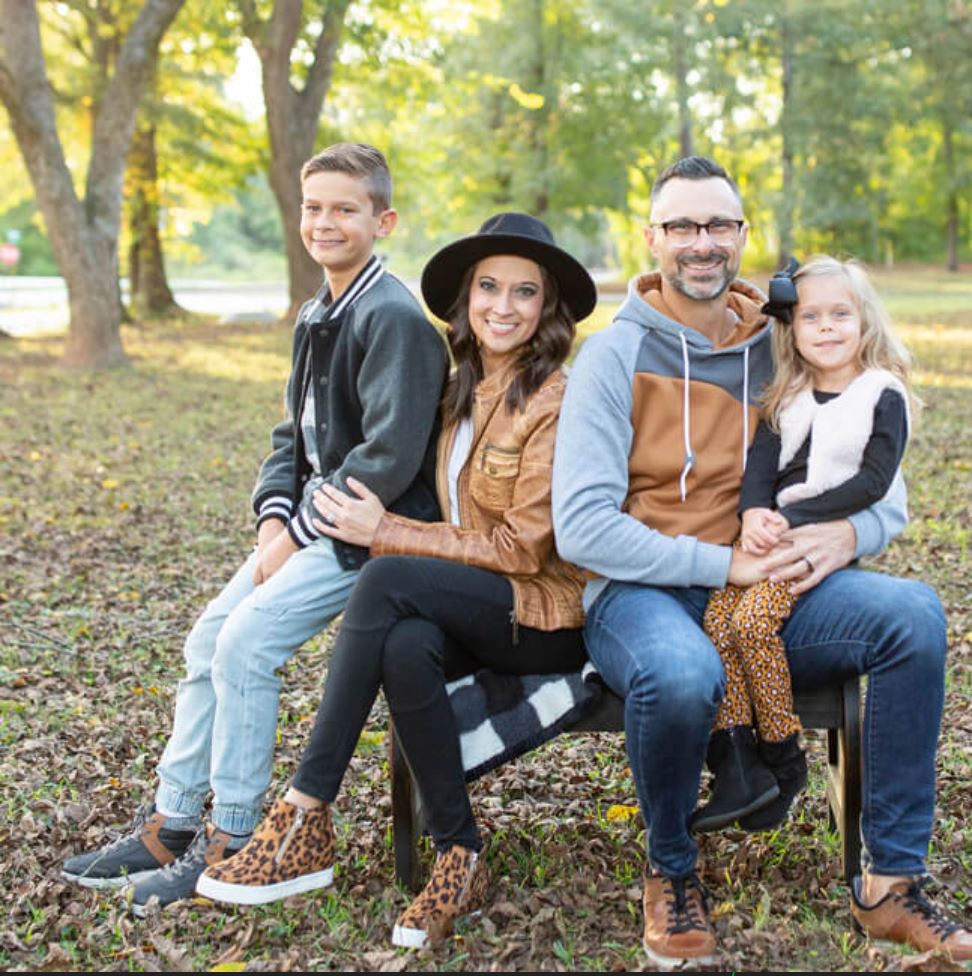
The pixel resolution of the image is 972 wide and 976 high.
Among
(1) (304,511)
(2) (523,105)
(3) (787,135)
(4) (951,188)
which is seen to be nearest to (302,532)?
(1) (304,511)

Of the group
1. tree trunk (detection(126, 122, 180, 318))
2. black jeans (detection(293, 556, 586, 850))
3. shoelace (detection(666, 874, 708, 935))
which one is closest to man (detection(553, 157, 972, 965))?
shoelace (detection(666, 874, 708, 935))

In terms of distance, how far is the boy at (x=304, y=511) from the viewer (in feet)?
11.3

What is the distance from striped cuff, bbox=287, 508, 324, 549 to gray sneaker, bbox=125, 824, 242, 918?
818 mm

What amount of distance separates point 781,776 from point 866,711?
11.6 inches

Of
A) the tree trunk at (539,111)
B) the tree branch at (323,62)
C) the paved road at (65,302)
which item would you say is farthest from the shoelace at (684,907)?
the tree trunk at (539,111)

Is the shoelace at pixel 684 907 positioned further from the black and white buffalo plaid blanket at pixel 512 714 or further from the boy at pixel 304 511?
the boy at pixel 304 511

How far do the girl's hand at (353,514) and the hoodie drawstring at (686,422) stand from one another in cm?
84

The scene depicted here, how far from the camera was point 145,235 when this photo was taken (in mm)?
27297

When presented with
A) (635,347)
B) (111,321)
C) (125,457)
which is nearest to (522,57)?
(111,321)

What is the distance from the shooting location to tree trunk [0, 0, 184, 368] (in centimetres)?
1523

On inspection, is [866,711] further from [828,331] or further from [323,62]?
[323,62]

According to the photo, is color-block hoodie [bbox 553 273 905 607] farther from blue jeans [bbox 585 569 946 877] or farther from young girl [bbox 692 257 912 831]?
blue jeans [bbox 585 569 946 877]

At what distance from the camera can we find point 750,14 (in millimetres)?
34500

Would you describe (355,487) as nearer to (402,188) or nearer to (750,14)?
(750,14)
